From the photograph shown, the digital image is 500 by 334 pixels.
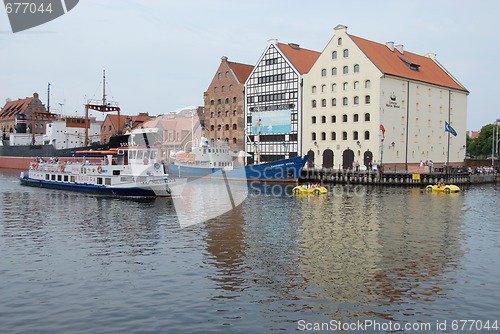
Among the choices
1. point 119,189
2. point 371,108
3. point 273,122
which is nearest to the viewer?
point 119,189

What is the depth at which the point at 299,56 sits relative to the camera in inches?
3477

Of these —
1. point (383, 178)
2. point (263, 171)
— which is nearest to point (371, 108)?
point (383, 178)

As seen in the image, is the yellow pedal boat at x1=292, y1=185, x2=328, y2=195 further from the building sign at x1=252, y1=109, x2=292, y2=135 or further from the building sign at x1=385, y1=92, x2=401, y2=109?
the building sign at x1=252, y1=109, x2=292, y2=135

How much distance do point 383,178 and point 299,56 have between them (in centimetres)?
3215

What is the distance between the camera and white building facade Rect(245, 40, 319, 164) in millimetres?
83688

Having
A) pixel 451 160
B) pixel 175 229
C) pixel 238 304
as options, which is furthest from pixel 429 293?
pixel 451 160

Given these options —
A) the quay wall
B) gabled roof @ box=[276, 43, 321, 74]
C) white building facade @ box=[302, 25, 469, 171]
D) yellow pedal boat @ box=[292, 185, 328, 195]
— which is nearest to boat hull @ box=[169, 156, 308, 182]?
the quay wall

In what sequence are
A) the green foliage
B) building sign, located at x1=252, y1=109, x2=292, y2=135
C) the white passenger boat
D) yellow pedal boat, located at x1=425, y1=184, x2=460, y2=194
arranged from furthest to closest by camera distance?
the green foliage < building sign, located at x1=252, y1=109, x2=292, y2=135 < yellow pedal boat, located at x1=425, y1=184, x2=460, y2=194 < the white passenger boat

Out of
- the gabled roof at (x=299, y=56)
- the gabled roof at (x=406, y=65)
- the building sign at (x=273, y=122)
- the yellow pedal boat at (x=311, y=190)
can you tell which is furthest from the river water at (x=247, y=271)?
the gabled roof at (x=299, y=56)

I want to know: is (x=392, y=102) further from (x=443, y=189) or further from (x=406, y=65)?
(x=443, y=189)

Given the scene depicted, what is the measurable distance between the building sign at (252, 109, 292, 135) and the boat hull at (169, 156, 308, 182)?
11.3m

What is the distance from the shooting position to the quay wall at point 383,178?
66.3 metres

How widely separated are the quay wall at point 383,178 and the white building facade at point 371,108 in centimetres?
424

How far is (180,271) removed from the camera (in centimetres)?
2128
